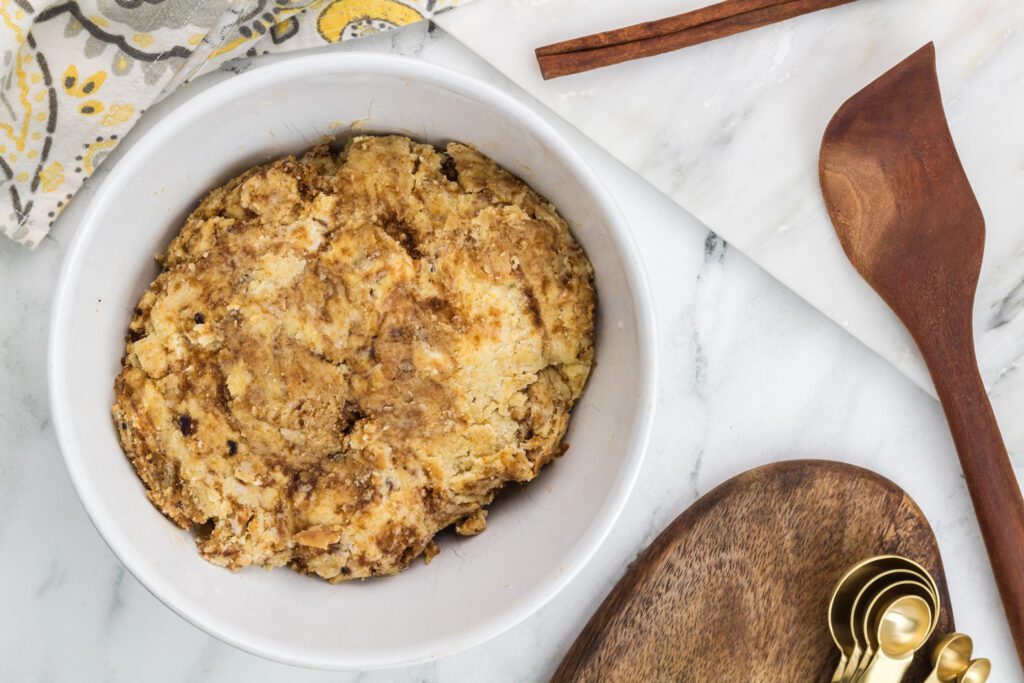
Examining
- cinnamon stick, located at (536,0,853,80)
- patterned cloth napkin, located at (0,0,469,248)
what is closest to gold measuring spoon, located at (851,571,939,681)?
cinnamon stick, located at (536,0,853,80)

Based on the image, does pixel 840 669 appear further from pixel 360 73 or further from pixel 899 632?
pixel 360 73

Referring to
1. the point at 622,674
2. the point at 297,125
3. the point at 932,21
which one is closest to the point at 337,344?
the point at 297,125

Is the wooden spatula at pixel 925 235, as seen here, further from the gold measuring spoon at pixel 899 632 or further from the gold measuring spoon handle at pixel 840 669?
the gold measuring spoon handle at pixel 840 669

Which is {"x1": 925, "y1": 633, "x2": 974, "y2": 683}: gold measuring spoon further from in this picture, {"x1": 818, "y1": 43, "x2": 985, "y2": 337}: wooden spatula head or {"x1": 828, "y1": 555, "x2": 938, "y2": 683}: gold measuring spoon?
{"x1": 818, "y1": 43, "x2": 985, "y2": 337}: wooden spatula head

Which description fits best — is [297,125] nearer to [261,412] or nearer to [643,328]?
[261,412]

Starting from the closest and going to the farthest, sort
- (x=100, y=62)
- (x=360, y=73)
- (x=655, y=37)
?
(x=360, y=73), (x=100, y=62), (x=655, y=37)

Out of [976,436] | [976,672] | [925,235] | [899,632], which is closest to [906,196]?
[925,235]
